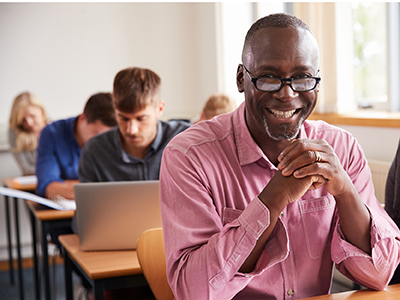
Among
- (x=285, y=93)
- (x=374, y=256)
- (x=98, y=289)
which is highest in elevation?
(x=285, y=93)

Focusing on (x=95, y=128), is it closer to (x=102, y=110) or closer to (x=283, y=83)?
(x=102, y=110)

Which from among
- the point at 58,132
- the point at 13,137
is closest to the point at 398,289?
the point at 58,132

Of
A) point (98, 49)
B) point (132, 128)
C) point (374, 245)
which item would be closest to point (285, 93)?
point (374, 245)

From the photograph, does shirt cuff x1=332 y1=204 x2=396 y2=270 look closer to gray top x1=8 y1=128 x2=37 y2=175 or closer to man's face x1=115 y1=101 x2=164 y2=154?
man's face x1=115 y1=101 x2=164 y2=154

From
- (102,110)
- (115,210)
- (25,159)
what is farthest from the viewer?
(25,159)

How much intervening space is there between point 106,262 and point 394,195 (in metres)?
1.01

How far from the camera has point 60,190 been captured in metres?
2.80

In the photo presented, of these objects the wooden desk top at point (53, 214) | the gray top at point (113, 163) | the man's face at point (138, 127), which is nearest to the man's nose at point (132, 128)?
the man's face at point (138, 127)

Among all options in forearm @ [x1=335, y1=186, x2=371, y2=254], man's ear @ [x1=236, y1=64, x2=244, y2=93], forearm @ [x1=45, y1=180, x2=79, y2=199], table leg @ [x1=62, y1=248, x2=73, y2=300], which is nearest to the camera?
forearm @ [x1=335, y1=186, x2=371, y2=254]

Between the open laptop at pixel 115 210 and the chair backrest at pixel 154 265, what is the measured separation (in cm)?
30

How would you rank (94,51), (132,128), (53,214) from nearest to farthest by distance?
(132,128) → (53,214) → (94,51)

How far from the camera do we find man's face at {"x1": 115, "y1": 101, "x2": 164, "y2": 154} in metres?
2.26

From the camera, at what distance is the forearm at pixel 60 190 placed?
2.77m

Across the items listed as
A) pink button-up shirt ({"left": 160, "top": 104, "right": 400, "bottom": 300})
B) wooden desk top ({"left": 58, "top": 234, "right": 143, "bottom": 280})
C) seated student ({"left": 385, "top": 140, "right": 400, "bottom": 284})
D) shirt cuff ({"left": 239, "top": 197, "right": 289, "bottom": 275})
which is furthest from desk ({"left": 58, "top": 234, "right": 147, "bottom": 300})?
seated student ({"left": 385, "top": 140, "right": 400, "bottom": 284})
